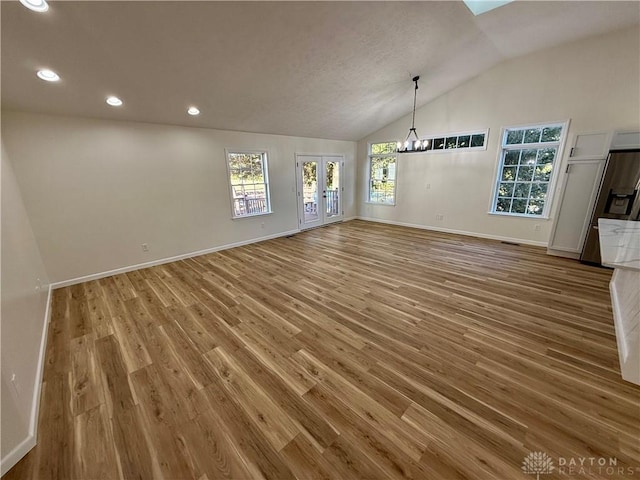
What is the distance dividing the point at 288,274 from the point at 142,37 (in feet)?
10.7

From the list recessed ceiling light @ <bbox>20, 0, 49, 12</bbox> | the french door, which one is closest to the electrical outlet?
recessed ceiling light @ <bbox>20, 0, 49, 12</bbox>

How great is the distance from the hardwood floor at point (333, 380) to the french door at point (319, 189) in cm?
360

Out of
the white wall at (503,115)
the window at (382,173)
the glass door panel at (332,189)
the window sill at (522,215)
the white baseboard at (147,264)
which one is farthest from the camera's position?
the glass door panel at (332,189)

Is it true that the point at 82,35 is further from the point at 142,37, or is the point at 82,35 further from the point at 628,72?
the point at 628,72

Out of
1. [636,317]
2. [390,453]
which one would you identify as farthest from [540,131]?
[390,453]

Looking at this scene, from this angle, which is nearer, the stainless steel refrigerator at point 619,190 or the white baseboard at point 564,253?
the stainless steel refrigerator at point 619,190

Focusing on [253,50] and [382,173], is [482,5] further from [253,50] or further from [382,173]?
[382,173]

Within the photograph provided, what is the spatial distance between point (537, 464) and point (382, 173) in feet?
22.7

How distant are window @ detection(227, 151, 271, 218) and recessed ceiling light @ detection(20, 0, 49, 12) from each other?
124 inches

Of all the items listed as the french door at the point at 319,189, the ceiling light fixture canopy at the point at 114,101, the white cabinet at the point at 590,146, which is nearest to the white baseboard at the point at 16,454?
the ceiling light fixture canopy at the point at 114,101

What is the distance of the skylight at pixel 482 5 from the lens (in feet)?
10.9

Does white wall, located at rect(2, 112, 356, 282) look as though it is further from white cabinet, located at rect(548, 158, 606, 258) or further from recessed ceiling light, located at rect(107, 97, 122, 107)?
white cabinet, located at rect(548, 158, 606, 258)

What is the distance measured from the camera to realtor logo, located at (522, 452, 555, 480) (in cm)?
136

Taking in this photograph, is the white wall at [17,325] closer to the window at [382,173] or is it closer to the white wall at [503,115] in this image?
the white wall at [503,115]
